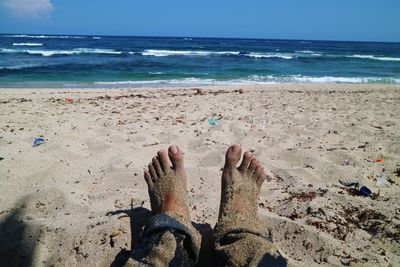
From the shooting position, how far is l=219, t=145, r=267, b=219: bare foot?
5.99 feet

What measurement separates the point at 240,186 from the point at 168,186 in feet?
1.39

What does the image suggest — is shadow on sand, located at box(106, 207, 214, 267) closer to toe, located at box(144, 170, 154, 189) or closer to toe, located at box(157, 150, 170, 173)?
toe, located at box(144, 170, 154, 189)

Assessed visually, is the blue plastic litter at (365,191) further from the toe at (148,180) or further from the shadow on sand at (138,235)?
the toe at (148,180)

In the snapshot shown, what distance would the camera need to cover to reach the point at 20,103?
5516 millimetres

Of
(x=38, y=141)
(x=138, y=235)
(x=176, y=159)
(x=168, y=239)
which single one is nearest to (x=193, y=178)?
(x=176, y=159)

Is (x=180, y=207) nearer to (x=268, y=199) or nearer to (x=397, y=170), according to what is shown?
(x=268, y=199)

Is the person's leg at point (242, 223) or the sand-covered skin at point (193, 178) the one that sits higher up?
the person's leg at point (242, 223)

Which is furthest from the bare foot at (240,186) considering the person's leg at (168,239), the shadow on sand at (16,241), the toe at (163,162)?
the shadow on sand at (16,241)

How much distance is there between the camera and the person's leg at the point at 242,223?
135 centimetres

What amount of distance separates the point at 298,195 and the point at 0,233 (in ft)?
5.59

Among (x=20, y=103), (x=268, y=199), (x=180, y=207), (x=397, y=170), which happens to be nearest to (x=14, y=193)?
(x=180, y=207)

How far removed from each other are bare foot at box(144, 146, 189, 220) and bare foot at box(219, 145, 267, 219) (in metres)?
0.22

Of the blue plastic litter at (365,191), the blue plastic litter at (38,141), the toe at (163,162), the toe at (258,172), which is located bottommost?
the blue plastic litter at (365,191)

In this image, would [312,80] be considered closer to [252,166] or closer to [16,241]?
[252,166]
